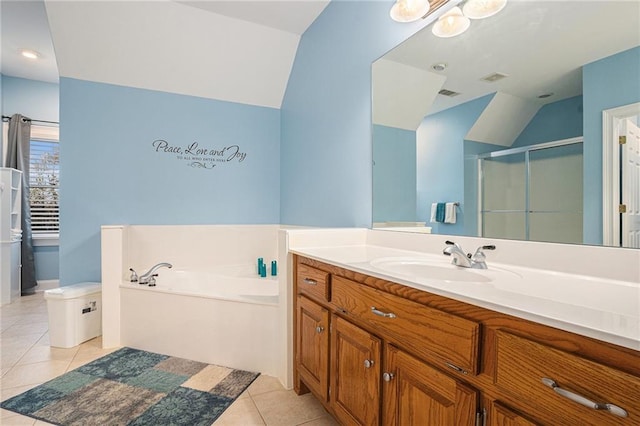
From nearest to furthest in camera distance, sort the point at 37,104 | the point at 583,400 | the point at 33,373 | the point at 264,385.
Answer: the point at 583,400, the point at 264,385, the point at 33,373, the point at 37,104

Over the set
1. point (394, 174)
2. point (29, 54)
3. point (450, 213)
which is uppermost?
point (29, 54)

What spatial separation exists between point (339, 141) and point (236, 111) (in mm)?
1554

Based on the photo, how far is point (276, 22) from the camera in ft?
9.37

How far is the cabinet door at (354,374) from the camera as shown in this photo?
118 centimetres

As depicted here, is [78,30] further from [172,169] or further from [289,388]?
[289,388]

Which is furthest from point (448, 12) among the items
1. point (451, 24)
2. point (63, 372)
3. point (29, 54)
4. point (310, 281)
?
point (29, 54)

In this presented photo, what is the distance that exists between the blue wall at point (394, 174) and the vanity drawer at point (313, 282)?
25.0 inches

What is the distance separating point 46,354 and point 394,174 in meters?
2.91

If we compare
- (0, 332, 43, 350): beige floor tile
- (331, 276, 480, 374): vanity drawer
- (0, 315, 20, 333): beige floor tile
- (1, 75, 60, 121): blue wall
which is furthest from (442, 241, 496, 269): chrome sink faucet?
(1, 75, 60, 121): blue wall

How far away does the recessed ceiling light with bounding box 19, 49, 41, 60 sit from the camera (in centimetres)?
344

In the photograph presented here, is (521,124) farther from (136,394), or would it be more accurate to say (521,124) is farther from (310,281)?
(136,394)

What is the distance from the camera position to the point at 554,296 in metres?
0.83

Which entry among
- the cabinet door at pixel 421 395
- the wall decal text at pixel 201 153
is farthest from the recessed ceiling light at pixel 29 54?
the cabinet door at pixel 421 395

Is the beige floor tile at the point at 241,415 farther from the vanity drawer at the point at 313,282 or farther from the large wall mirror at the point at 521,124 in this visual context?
the large wall mirror at the point at 521,124
